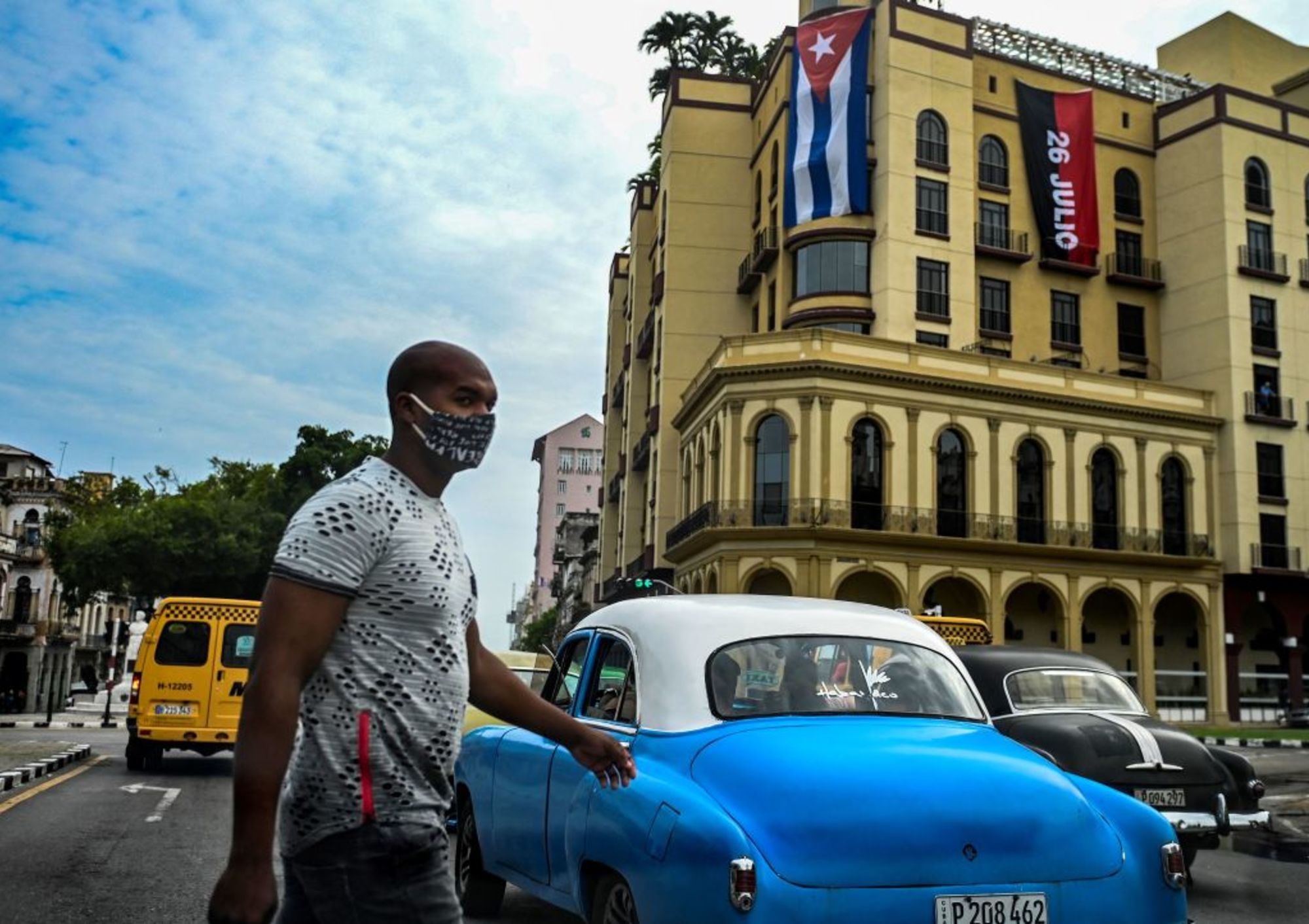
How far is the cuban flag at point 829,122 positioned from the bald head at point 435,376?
40.5 m

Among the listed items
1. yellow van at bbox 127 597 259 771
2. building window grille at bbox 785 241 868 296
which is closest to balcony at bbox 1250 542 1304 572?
building window grille at bbox 785 241 868 296

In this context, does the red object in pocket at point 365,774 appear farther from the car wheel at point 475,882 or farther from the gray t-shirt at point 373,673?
the car wheel at point 475,882

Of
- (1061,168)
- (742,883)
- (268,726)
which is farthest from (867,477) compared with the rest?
(268,726)

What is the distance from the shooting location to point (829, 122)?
139 ft

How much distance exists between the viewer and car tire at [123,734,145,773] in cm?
1631

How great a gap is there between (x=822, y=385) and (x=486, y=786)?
32685 mm

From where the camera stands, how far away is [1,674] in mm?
71625

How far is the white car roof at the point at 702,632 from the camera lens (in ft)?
16.5

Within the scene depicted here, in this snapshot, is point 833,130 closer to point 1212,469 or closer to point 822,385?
point 822,385

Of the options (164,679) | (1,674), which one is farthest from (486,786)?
(1,674)

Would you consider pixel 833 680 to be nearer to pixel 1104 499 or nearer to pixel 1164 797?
pixel 1164 797

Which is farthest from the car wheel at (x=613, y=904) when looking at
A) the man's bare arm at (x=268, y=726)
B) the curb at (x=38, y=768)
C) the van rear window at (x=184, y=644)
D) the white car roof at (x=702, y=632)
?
the van rear window at (x=184, y=644)

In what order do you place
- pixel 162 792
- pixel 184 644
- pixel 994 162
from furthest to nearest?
1. pixel 994 162
2. pixel 184 644
3. pixel 162 792

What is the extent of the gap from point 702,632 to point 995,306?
Result: 42.7 m
